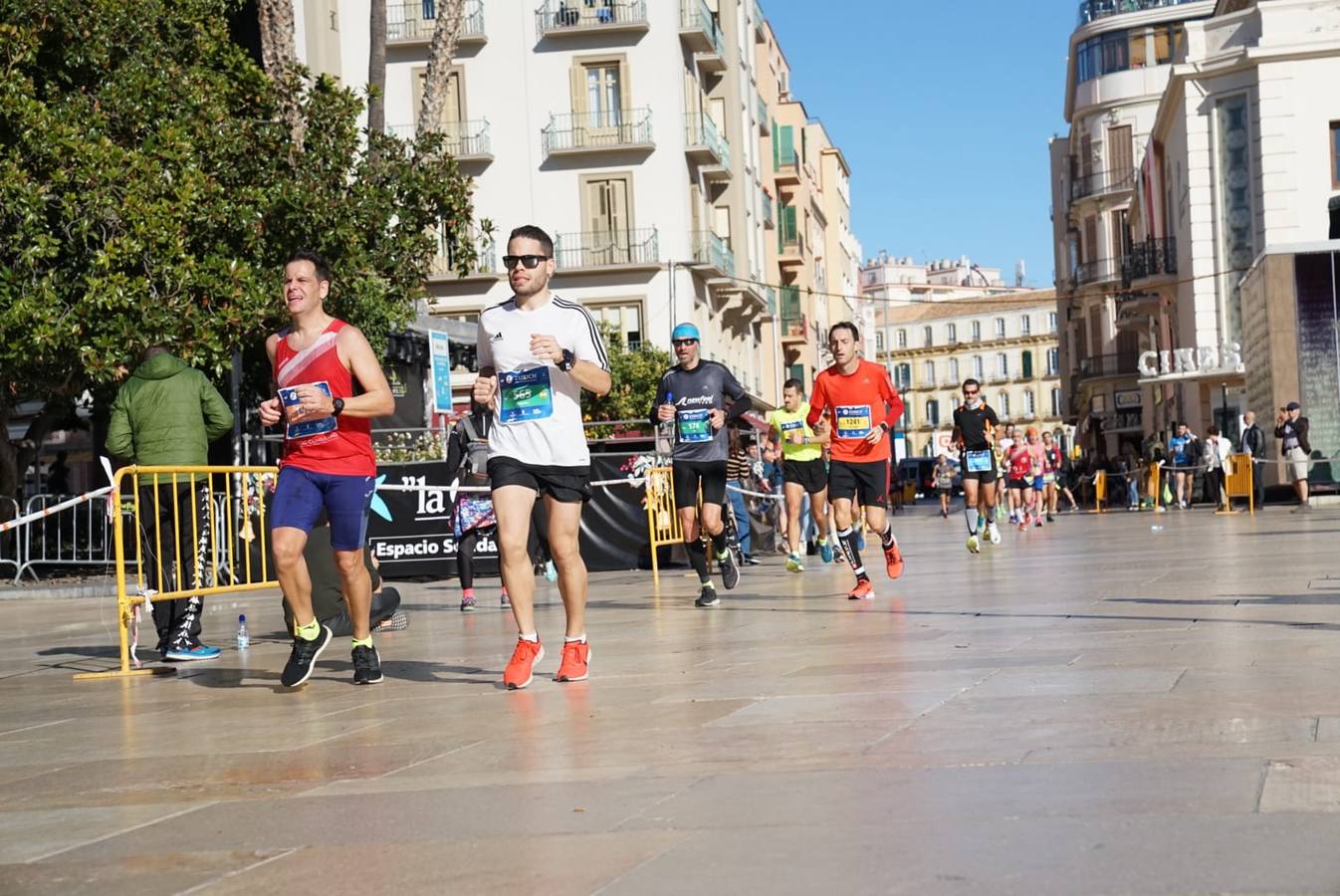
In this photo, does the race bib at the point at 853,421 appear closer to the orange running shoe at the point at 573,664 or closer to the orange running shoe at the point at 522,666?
the orange running shoe at the point at 573,664

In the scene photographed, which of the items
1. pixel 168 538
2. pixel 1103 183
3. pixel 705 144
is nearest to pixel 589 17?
pixel 705 144

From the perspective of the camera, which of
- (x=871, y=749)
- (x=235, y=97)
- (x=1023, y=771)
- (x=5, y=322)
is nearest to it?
(x=1023, y=771)

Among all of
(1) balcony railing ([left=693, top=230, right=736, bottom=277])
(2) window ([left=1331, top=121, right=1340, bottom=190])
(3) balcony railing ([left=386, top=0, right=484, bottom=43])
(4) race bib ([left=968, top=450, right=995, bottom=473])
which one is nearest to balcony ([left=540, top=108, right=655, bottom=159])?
(1) balcony railing ([left=693, top=230, right=736, bottom=277])

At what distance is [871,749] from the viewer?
5.56m

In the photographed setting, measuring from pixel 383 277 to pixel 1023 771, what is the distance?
22.1 m

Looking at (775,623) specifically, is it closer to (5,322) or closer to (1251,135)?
(5,322)

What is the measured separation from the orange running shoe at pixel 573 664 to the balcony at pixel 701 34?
44.0 m

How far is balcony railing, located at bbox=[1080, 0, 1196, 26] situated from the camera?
73688 millimetres

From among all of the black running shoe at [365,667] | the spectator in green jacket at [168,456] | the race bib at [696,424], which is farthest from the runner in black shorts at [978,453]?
the black running shoe at [365,667]

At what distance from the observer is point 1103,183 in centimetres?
7525

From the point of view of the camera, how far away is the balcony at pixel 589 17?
4975 centimetres

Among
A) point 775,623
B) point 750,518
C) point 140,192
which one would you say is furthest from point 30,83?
point 775,623

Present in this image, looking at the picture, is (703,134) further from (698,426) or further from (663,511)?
(698,426)

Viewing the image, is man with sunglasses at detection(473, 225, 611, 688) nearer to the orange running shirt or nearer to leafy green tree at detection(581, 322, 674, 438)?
the orange running shirt
